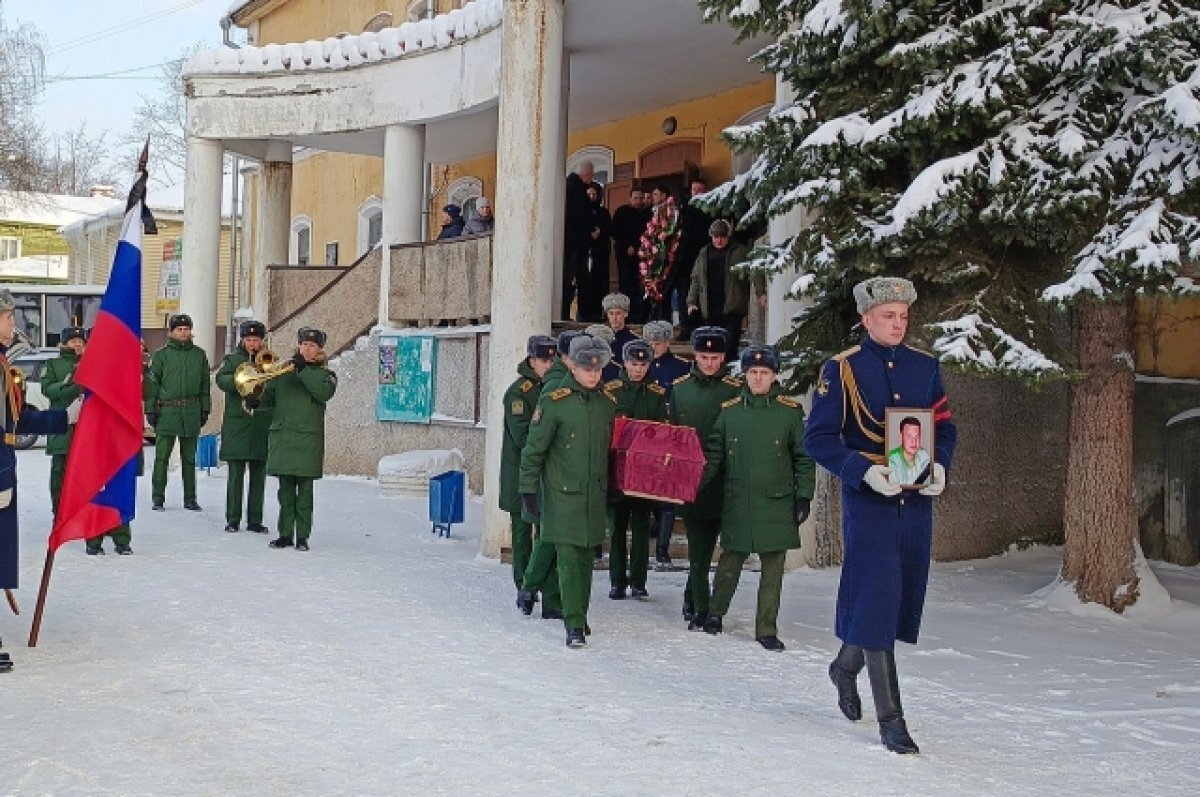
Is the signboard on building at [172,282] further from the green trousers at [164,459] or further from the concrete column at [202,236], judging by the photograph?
the green trousers at [164,459]

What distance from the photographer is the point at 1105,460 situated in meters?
9.17

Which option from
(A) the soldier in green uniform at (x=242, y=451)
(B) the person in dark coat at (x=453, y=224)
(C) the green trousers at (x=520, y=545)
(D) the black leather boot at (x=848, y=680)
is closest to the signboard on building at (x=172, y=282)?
(B) the person in dark coat at (x=453, y=224)

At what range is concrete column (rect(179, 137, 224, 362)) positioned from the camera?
1956 cm

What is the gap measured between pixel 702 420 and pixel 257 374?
187 inches

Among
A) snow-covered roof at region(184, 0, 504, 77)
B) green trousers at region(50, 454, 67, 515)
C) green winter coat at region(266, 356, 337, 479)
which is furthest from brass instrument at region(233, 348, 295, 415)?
snow-covered roof at region(184, 0, 504, 77)

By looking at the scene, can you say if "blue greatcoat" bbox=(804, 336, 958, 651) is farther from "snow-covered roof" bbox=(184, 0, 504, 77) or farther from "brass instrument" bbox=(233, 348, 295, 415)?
"snow-covered roof" bbox=(184, 0, 504, 77)

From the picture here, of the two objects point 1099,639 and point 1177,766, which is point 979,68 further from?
point 1177,766

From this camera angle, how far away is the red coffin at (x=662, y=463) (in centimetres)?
795

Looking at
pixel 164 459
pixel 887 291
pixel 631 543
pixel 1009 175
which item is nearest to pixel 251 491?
pixel 164 459

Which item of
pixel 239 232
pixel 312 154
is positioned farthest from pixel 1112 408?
pixel 239 232

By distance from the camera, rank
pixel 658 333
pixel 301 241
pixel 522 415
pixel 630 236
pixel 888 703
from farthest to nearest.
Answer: pixel 301 241, pixel 630 236, pixel 658 333, pixel 522 415, pixel 888 703

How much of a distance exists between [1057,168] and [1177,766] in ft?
11.9

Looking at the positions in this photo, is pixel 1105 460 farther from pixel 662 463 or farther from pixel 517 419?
pixel 517 419

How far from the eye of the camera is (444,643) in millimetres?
7586
